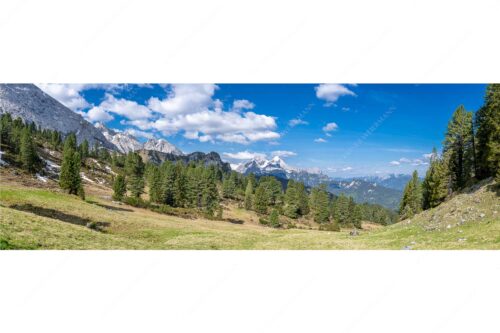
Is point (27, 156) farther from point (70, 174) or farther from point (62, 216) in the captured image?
point (62, 216)

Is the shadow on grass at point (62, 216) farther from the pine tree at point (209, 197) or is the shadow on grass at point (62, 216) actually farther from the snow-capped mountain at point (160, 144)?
the pine tree at point (209, 197)

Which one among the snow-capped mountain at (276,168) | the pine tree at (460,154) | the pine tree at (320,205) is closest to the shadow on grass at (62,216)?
the snow-capped mountain at (276,168)

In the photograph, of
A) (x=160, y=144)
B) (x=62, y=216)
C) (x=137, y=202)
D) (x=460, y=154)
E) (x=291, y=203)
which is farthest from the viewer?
(x=291, y=203)

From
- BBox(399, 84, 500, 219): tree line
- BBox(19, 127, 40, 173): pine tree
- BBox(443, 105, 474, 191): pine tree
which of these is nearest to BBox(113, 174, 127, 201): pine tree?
BBox(19, 127, 40, 173): pine tree

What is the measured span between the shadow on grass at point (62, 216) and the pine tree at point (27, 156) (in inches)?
772

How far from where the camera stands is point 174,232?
73.5 ft

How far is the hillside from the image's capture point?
1689cm

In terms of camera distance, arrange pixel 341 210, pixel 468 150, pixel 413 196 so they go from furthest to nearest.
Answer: pixel 341 210 < pixel 413 196 < pixel 468 150

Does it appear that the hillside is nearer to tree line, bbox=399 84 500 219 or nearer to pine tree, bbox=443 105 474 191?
tree line, bbox=399 84 500 219

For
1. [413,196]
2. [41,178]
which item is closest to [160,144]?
[41,178]

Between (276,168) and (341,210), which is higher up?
(276,168)

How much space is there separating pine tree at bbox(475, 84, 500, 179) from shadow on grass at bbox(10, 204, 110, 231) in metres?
28.1

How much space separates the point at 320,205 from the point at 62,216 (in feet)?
225
